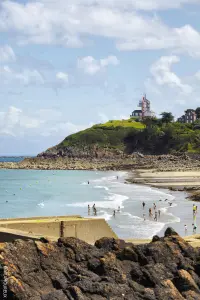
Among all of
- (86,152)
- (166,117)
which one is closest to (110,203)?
(86,152)

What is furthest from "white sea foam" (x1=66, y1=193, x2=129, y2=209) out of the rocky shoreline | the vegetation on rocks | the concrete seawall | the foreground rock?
the vegetation on rocks

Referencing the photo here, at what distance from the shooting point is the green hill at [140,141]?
174375 millimetres

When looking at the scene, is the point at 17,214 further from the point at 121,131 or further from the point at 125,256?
the point at 121,131

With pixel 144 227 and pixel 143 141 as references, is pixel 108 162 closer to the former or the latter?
pixel 143 141

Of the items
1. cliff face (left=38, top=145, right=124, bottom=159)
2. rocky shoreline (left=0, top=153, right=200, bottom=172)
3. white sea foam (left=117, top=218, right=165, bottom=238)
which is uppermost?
cliff face (left=38, top=145, right=124, bottom=159)

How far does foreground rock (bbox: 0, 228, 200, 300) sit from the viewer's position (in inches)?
428

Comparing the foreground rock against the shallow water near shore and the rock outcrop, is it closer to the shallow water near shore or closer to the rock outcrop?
the shallow water near shore

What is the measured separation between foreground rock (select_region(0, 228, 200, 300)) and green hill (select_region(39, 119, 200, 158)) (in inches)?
6069

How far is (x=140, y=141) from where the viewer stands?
18575 cm

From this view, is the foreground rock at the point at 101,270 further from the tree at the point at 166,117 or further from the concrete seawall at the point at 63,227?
the tree at the point at 166,117

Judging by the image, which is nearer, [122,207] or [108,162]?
[122,207]

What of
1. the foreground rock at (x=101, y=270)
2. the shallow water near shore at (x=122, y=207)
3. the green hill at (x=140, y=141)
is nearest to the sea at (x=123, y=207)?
the shallow water near shore at (x=122, y=207)

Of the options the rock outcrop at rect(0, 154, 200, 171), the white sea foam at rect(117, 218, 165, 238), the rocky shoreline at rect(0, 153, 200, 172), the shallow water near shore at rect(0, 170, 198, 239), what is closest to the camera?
the white sea foam at rect(117, 218, 165, 238)

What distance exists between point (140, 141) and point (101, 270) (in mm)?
174203
